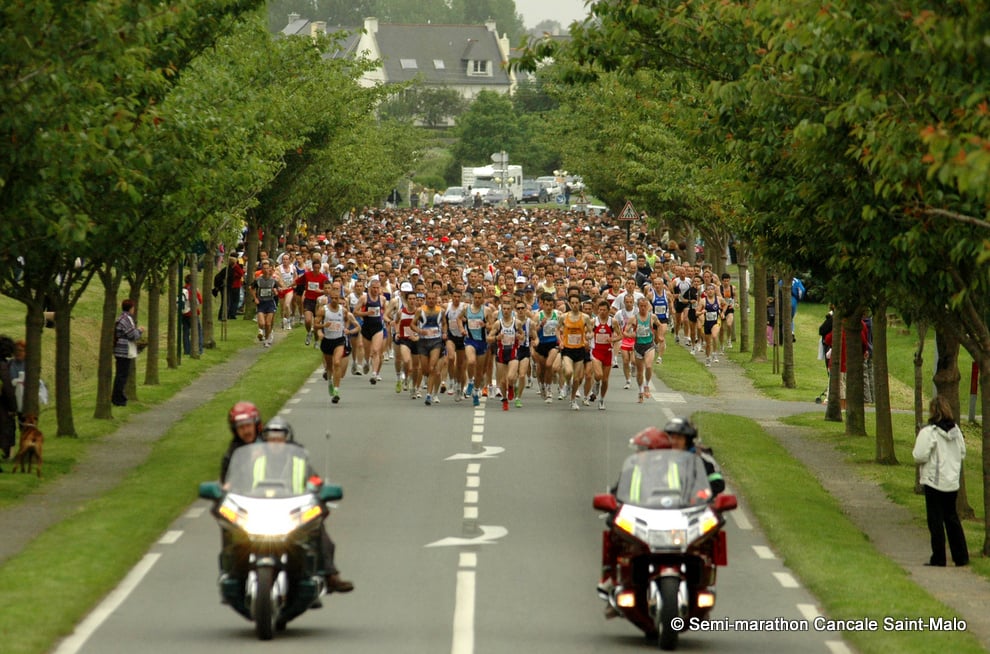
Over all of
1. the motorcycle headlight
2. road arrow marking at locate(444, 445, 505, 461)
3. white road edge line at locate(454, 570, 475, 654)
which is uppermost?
the motorcycle headlight

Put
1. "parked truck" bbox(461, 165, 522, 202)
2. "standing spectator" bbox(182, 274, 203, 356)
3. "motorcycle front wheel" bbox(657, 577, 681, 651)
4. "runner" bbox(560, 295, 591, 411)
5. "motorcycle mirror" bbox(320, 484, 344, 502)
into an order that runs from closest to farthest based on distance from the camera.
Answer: "motorcycle front wheel" bbox(657, 577, 681, 651) → "motorcycle mirror" bbox(320, 484, 344, 502) → "runner" bbox(560, 295, 591, 411) → "standing spectator" bbox(182, 274, 203, 356) → "parked truck" bbox(461, 165, 522, 202)

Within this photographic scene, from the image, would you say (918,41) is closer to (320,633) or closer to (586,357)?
(320,633)

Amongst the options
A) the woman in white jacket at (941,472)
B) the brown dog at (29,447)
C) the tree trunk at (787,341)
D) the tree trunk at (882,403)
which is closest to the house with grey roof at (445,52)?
the tree trunk at (787,341)

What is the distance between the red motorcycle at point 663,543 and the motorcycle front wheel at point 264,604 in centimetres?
223

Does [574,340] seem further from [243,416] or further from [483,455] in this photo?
[243,416]

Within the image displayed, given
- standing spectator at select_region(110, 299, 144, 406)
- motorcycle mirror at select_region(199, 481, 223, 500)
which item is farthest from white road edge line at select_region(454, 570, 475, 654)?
standing spectator at select_region(110, 299, 144, 406)

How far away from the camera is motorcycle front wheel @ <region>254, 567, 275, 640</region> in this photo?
1207 centimetres

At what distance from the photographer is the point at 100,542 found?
16.5 metres

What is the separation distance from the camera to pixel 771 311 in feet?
140

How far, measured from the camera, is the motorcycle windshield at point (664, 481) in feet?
41.0

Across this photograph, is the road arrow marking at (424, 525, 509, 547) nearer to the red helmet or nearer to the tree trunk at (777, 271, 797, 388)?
the red helmet

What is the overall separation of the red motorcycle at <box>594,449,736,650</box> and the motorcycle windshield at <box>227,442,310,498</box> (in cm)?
203

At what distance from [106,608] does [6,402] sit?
914cm

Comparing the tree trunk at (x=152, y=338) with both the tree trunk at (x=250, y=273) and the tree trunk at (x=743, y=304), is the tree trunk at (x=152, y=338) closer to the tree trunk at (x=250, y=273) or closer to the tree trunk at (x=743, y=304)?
the tree trunk at (x=743, y=304)
